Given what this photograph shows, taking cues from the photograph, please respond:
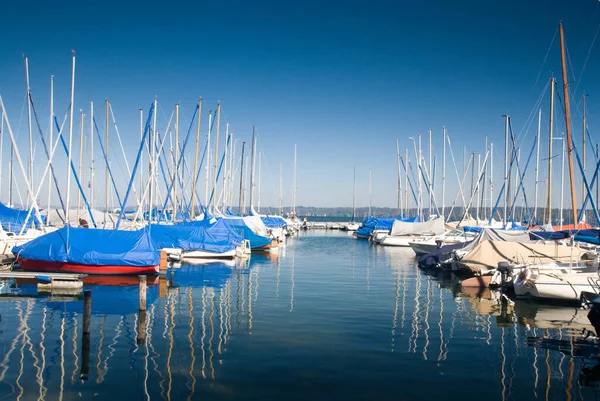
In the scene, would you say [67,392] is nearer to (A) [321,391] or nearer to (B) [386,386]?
(A) [321,391]

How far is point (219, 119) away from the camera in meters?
53.6

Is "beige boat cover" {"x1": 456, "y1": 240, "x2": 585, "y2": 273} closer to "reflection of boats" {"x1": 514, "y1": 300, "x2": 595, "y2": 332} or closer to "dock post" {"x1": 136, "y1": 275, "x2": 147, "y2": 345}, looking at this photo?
"reflection of boats" {"x1": 514, "y1": 300, "x2": 595, "y2": 332}

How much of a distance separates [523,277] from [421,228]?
36.0 metres

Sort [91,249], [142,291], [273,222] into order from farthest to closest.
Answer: [273,222] < [91,249] < [142,291]

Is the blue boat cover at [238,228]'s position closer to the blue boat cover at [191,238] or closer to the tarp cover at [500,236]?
the blue boat cover at [191,238]

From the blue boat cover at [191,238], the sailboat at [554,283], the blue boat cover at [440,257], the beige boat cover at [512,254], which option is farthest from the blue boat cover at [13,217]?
the sailboat at [554,283]

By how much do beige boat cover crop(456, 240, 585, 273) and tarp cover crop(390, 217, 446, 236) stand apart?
2640cm

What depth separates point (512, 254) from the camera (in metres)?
29.2

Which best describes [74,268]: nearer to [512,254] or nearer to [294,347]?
[294,347]

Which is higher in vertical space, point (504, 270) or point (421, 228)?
point (421, 228)

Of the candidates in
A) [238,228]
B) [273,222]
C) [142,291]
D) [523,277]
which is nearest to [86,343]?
[142,291]

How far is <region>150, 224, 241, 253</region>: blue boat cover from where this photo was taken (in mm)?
37594

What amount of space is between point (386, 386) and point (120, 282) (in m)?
18.3

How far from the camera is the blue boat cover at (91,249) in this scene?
27.4 meters
